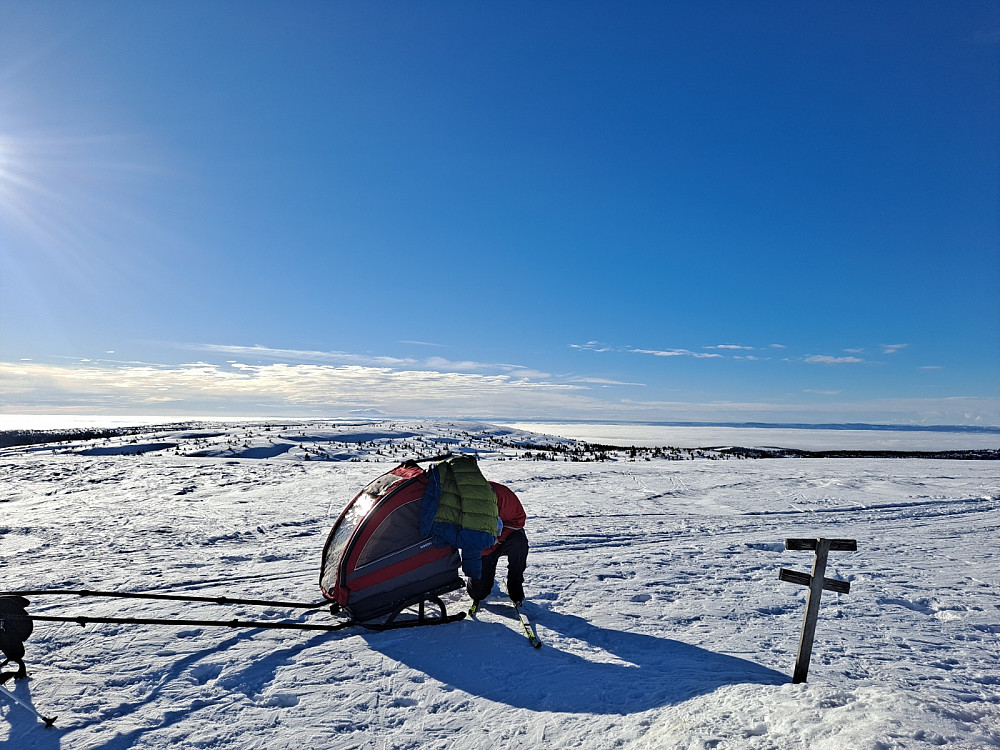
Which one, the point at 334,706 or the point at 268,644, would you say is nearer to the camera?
the point at 334,706

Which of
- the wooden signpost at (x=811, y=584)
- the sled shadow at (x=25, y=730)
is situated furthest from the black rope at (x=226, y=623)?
the wooden signpost at (x=811, y=584)

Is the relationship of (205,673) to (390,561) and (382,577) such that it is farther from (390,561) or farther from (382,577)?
(390,561)

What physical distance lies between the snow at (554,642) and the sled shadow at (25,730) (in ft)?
0.06

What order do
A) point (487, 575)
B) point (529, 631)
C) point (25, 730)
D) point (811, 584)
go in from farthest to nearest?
point (487, 575), point (529, 631), point (811, 584), point (25, 730)

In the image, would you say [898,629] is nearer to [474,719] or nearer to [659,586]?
[659,586]

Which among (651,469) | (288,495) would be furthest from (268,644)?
(651,469)

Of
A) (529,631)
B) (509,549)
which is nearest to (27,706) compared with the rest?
(529,631)

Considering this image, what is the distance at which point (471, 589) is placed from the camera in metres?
6.92

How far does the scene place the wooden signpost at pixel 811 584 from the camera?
199 inches

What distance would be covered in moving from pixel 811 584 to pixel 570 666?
2.67m

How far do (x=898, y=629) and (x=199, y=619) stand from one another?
918 centimetres

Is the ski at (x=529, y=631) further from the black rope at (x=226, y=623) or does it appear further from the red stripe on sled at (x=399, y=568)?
the black rope at (x=226, y=623)

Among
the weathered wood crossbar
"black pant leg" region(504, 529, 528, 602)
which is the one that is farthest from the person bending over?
the weathered wood crossbar

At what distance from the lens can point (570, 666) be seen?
5578 millimetres
